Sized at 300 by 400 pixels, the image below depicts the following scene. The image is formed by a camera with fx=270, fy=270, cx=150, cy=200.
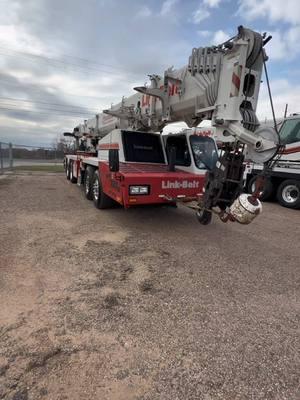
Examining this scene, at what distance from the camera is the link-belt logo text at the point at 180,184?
4.80 meters

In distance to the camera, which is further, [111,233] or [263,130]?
[111,233]

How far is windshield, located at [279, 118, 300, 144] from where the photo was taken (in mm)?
8562

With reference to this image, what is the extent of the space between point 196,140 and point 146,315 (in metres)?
4.31

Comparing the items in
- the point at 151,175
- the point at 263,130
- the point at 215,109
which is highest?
the point at 215,109

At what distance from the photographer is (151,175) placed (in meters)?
4.73

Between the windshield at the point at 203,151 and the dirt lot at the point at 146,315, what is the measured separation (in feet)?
5.26

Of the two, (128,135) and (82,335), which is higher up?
(128,135)

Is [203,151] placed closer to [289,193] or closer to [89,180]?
[89,180]

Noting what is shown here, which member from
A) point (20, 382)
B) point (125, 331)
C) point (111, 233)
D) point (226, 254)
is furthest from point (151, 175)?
point (20, 382)

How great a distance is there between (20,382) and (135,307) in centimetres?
118

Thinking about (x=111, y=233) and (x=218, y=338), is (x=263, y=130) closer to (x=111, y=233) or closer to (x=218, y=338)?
(x=218, y=338)

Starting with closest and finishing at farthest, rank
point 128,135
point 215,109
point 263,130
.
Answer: point 263,130, point 215,109, point 128,135

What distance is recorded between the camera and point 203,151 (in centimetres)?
598

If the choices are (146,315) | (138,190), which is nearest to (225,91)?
(138,190)
